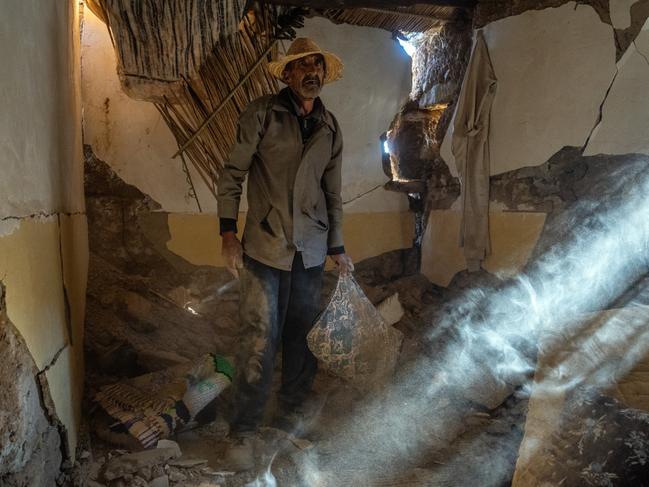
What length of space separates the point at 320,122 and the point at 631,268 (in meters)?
1.60

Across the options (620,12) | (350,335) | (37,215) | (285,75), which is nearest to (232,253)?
(350,335)

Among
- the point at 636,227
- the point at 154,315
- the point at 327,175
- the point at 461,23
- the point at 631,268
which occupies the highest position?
the point at 461,23

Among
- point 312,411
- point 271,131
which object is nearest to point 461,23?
point 271,131

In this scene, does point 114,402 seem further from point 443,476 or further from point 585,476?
point 585,476

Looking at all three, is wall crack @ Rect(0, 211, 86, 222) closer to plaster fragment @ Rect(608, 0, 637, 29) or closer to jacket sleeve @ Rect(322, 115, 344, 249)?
jacket sleeve @ Rect(322, 115, 344, 249)

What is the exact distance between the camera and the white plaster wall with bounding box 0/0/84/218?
1290 mm

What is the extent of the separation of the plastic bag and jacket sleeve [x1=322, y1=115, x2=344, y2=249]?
223 mm

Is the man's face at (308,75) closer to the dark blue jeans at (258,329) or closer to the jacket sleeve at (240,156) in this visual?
the jacket sleeve at (240,156)

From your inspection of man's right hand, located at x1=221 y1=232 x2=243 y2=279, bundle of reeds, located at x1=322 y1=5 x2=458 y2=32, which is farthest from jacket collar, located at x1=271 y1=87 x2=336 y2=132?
bundle of reeds, located at x1=322 y1=5 x2=458 y2=32

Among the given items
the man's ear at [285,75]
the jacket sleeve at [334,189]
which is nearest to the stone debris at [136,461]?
the jacket sleeve at [334,189]

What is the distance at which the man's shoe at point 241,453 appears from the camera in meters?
1.96

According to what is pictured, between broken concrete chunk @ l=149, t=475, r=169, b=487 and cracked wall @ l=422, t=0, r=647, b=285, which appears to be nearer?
broken concrete chunk @ l=149, t=475, r=169, b=487

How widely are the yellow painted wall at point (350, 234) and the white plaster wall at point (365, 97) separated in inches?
3.8

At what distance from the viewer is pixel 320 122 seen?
7.28ft
